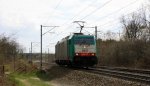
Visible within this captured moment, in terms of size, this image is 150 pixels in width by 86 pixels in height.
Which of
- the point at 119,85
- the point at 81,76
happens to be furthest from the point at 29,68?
→ the point at 119,85

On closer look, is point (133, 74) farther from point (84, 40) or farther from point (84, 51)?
point (84, 40)

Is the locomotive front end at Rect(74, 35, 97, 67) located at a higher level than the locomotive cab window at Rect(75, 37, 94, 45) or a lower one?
lower

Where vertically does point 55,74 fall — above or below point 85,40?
below

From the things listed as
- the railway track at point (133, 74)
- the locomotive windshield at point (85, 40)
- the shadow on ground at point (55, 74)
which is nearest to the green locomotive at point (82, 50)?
the locomotive windshield at point (85, 40)

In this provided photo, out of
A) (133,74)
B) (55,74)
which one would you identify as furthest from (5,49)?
(133,74)

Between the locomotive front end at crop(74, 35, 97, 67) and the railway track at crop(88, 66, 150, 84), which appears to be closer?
the railway track at crop(88, 66, 150, 84)

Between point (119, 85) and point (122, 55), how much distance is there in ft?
123

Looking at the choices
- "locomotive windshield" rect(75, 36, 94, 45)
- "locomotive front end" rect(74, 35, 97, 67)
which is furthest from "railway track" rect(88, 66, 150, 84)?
"locomotive windshield" rect(75, 36, 94, 45)

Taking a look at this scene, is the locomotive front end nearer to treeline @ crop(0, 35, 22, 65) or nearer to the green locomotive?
the green locomotive

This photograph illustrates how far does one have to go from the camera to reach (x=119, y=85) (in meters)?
22.3

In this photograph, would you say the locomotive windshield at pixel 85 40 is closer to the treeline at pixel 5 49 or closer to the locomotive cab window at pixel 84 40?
the locomotive cab window at pixel 84 40

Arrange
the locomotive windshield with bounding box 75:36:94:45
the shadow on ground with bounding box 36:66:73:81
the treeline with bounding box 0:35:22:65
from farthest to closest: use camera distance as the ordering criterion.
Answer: the locomotive windshield with bounding box 75:36:94:45 < the shadow on ground with bounding box 36:66:73:81 < the treeline with bounding box 0:35:22:65

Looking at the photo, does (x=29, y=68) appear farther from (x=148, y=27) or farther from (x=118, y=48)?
(x=148, y=27)

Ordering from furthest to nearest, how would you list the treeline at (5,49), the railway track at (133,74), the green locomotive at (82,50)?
1. the green locomotive at (82,50)
2. the treeline at (5,49)
3. the railway track at (133,74)
